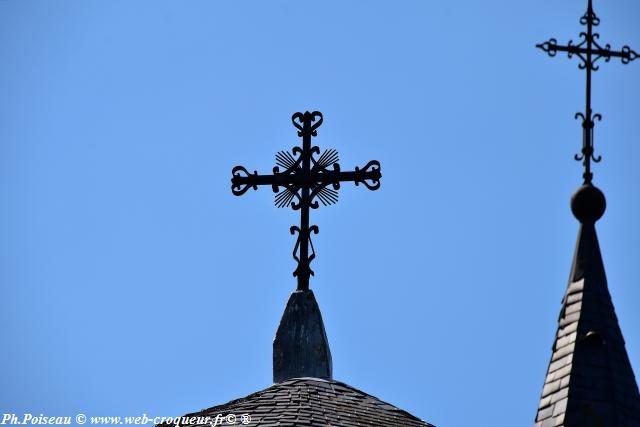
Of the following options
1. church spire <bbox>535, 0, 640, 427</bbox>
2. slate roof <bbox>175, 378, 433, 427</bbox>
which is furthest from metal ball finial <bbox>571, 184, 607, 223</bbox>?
slate roof <bbox>175, 378, 433, 427</bbox>

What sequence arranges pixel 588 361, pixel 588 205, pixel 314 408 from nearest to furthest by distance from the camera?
pixel 588 361 → pixel 588 205 → pixel 314 408

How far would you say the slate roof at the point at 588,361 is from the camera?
3544 centimetres

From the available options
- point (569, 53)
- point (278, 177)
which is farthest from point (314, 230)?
point (569, 53)

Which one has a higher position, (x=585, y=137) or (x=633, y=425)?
(x=585, y=137)

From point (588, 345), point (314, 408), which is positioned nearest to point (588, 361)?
point (588, 345)

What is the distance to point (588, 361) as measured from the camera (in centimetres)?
3591

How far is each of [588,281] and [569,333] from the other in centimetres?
60

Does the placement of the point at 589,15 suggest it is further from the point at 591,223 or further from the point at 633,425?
the point at 633,425

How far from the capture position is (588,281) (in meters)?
36.5

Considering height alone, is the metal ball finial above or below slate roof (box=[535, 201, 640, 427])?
above

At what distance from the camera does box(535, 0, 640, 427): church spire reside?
116 ft

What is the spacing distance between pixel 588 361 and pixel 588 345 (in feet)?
0.66

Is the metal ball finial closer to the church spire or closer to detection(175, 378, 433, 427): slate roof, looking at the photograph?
the church spire

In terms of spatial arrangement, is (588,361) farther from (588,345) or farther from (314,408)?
(314,408)
